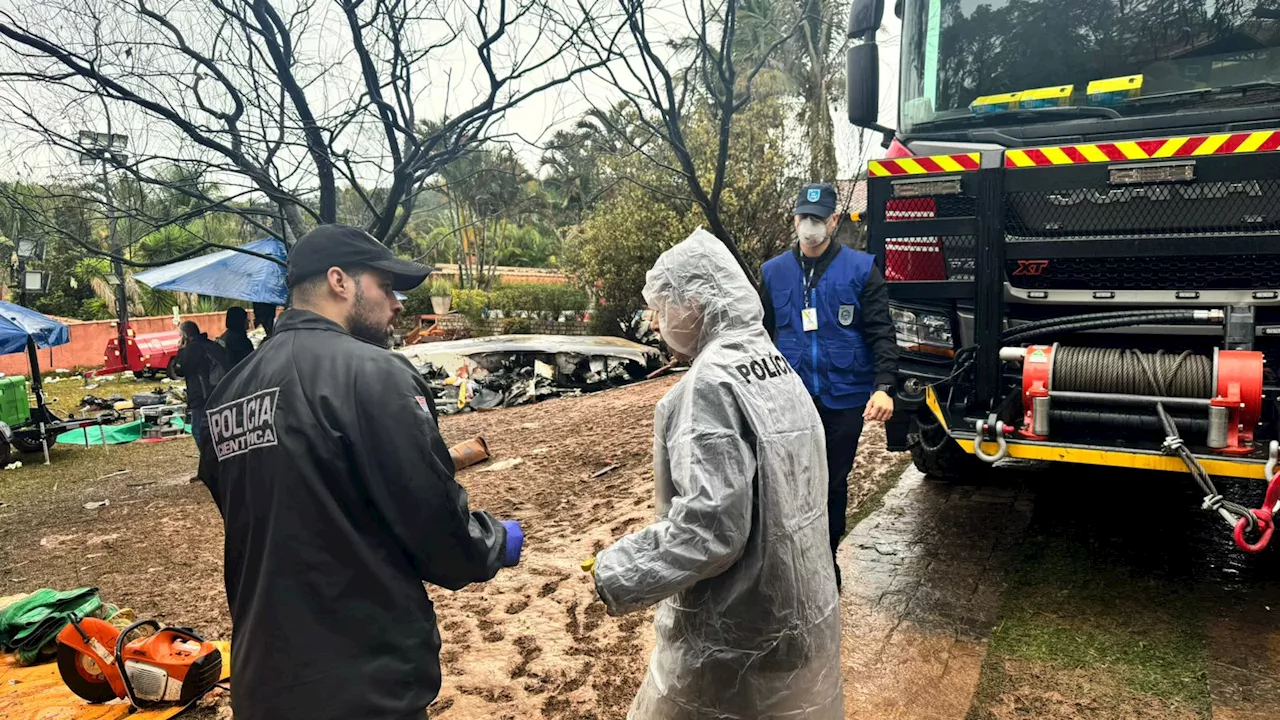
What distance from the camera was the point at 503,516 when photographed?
6355 mm

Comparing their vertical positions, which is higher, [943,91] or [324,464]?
[943,91]

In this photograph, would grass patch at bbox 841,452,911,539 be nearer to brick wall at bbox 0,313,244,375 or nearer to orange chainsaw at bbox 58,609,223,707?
orange chainsaw at bbox 58,609,223,707

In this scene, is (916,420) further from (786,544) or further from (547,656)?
(786,544)

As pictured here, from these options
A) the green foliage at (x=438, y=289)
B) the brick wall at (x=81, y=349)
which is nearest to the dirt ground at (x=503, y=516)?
the brick wall at (x=81, y=349)

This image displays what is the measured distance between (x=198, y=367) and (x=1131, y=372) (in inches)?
329

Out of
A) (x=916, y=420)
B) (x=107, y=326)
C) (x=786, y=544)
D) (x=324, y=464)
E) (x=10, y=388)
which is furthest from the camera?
(x=107, y=326)

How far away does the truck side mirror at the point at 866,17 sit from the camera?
441 centimetres

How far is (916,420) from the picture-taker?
4.11 m

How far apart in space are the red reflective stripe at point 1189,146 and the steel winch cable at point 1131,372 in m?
0.82

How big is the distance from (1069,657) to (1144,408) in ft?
3.49

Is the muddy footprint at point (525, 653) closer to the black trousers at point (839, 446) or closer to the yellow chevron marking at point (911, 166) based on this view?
the black trousers at point (839, 446)

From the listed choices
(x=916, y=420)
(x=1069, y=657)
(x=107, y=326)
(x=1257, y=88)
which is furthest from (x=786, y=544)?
(x=107, y=326)

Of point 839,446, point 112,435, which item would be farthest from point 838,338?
point 112,435

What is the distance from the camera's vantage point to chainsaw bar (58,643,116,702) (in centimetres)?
355
